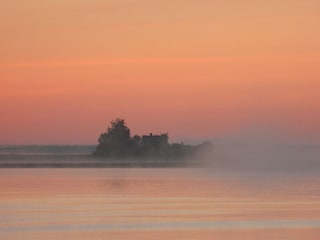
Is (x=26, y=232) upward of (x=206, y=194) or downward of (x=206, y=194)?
downward

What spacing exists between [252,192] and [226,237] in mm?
18406

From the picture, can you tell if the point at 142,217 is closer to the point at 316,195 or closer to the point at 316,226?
the point at 316,226

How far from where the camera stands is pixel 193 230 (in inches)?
1043

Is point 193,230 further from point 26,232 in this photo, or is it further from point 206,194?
point 206,194

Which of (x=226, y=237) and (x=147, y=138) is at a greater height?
(x=147, y=138)

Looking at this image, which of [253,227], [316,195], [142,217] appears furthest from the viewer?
[316,195]

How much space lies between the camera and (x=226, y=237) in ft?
82.1

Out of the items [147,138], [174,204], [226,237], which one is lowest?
[226,237]

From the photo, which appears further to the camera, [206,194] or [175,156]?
[175,156]

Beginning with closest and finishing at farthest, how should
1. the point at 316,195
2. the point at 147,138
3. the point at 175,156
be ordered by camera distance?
the point at 316,195, the point at 147,138, the point at 175,156

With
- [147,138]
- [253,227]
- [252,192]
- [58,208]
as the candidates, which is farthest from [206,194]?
[147,138]

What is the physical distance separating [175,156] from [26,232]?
76.5 metres

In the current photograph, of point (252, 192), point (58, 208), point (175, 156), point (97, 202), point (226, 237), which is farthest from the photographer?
point (175, 156)

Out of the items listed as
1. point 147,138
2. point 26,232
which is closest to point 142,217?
point 26,232
